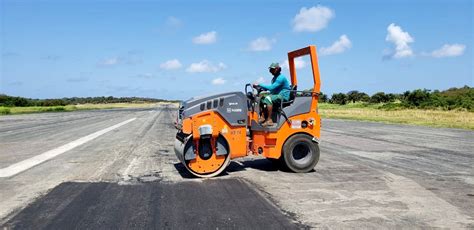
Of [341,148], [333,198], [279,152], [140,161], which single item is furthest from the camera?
[341,148]

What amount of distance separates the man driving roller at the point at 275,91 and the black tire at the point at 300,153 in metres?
0.62

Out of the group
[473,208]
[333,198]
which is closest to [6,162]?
[333,198]

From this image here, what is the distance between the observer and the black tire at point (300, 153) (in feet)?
29.8

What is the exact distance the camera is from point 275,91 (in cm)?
922

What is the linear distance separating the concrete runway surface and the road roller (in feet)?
1.19

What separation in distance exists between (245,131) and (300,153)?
1350 millimetres

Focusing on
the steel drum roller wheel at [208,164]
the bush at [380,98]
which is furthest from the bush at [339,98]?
the steel drum roller wheel at [208,164]

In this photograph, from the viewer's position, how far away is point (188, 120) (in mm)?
8477

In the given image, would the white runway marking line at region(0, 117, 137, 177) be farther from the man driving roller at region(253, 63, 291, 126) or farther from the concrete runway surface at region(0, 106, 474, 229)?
the man driving roller at region(253, 63, 291, 126)

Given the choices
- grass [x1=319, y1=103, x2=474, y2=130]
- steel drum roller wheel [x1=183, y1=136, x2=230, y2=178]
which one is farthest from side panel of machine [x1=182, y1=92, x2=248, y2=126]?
grass [x1=319, y1=103, x2=474, y2=130]

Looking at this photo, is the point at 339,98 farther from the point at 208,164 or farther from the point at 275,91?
the point at 208,164

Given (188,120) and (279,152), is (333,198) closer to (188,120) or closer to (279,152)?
(279,152)

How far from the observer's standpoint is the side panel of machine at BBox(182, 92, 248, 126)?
28.2ft

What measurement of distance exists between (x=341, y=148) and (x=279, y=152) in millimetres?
5467
